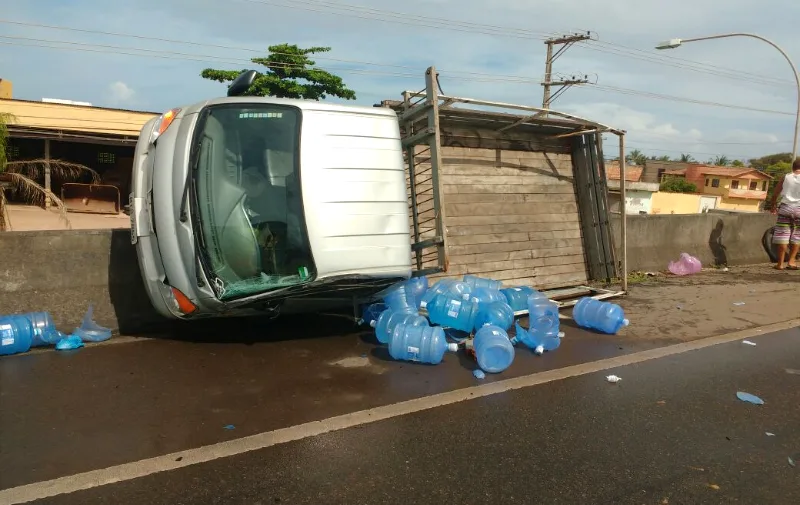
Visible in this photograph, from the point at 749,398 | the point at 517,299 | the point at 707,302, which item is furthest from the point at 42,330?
the point at 707,302

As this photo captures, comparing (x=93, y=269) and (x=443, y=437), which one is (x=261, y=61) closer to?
(x=93, y=269)

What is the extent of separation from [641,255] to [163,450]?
369 inches

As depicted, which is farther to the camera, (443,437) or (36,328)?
(36,328)

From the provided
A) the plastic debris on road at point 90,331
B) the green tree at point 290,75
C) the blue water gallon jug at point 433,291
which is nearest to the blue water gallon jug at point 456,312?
the blue water gallon jug at point 433,291

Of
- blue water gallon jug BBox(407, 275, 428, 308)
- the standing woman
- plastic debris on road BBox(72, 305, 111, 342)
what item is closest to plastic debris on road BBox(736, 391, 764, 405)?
blue water gallon jug BBox(407, 275, 428, 308)

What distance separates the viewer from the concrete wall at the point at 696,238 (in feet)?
34.6

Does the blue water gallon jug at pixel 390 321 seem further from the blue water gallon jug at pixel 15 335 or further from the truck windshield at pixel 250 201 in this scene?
the blue water gallon jug at pixel 15 335

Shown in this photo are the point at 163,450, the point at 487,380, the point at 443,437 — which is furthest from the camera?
the point at 487,380

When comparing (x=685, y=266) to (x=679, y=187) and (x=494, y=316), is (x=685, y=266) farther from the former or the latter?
(x=679, y=187)

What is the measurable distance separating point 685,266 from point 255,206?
29.5ft

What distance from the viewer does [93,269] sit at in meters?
5.77

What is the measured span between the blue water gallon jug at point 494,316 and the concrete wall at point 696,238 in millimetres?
4445

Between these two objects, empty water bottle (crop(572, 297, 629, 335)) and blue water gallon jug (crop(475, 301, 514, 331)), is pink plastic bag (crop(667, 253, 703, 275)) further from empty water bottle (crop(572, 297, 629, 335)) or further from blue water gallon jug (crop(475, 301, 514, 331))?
blue water gallon jug (crop(475, 301, 514, 331))

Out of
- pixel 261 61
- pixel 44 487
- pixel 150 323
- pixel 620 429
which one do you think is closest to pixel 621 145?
pixel 620 429
